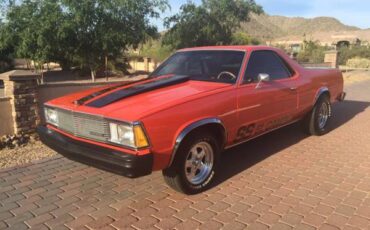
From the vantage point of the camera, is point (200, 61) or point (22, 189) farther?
point (200, 61)

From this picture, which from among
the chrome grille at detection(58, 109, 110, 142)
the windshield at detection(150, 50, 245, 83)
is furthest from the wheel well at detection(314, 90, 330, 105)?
the chrome grille at detection(58, 109, 110, 142)

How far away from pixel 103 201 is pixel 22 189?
1.11 m

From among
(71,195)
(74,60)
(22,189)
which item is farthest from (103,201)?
(74,60)

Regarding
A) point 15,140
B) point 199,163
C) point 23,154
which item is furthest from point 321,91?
point 15,140

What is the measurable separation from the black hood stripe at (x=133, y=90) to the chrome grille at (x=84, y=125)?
176mm

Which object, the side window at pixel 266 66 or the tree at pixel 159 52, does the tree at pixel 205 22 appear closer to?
the tree at pixel 159 52

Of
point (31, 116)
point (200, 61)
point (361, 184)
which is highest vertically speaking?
point (200, 61)

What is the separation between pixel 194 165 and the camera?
4.31 metres

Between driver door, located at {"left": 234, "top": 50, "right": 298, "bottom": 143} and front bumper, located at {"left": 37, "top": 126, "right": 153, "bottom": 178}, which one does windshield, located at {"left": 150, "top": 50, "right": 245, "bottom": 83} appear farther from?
front bumper, located at {"left": 37, "top": 126, "right": 153, "bottom": 178}

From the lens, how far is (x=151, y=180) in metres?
4.69

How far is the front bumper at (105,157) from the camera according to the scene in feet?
11.6

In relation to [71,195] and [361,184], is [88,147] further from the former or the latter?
[361,184]

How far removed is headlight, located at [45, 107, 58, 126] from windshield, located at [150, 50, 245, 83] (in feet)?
5.49

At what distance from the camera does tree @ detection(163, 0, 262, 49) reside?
33.9 meters
